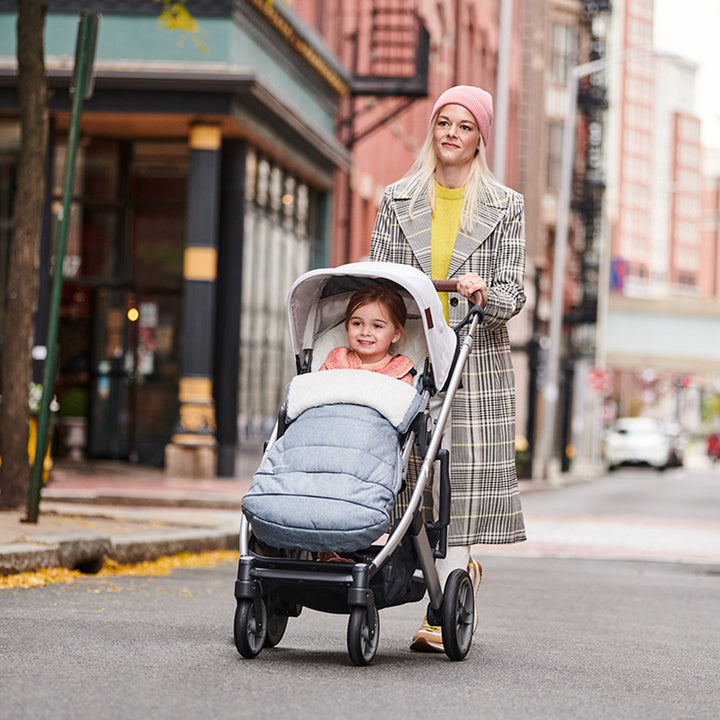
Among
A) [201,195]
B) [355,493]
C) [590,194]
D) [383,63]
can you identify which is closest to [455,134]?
[355,493]

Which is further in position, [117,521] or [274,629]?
[117,521]

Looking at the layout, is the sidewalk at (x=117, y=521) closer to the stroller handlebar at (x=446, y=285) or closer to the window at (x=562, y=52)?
the stroller handlebar at (x=446, y=285)

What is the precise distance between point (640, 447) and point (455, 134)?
46.0 meters

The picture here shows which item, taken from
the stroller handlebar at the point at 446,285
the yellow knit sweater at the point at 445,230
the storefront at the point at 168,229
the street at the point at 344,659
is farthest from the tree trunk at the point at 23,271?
the storefront at the point at 168,229

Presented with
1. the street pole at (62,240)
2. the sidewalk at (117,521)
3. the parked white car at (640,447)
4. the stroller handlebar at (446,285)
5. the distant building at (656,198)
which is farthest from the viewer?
the distant building at (656,198)

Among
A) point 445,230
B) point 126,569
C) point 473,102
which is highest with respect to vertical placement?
point 473,102

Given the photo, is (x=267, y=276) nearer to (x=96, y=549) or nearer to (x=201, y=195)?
(x=201, y=195)

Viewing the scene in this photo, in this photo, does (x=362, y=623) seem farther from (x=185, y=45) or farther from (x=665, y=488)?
(x=665, y=488)

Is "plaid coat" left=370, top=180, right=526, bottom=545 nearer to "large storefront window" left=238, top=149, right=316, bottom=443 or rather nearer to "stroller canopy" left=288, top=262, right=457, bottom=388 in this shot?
"stroller canopy" left=288, top=262, right=457, bottom=388

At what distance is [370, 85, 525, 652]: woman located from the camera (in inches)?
247

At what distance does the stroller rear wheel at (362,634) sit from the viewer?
5.51m

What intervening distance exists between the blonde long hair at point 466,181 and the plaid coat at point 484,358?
0.03 meters

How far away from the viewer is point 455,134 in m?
6.47

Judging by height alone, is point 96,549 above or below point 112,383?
below
